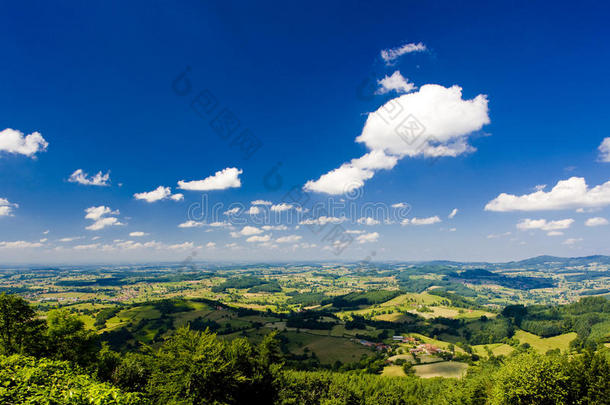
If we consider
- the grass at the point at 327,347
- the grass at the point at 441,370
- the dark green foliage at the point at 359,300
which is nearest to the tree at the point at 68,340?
the grass at the point at 327,347

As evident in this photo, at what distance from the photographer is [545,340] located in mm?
112750

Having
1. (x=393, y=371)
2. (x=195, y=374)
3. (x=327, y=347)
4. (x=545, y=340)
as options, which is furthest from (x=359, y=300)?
(x=195, y=374)

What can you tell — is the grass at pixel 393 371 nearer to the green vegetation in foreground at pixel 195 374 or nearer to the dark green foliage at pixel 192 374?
the green vegetation in foreground at pixel 195 374

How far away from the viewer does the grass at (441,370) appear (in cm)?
7012

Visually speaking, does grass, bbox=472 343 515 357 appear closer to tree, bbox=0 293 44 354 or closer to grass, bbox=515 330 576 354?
grass, bbox=515 330 576 354

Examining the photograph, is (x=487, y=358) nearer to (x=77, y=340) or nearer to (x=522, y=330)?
(x=522, y=330)

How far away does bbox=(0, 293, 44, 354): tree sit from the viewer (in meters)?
20.9

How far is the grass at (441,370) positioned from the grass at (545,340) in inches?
1882

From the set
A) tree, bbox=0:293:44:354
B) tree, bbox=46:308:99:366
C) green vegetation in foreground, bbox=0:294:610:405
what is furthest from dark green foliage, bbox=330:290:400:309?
tree, bbox=0:293:44:354

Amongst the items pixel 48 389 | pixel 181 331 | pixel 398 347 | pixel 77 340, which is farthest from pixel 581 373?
pixel 398 347

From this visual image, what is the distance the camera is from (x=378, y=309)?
173 m

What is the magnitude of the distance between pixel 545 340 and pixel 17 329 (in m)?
165

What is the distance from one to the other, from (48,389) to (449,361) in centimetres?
10502

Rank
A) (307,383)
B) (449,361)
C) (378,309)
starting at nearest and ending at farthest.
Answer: (307,383)
(449,361)
(378,309)
